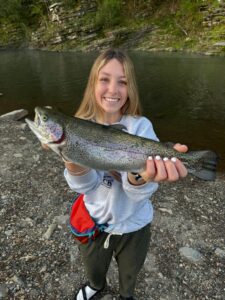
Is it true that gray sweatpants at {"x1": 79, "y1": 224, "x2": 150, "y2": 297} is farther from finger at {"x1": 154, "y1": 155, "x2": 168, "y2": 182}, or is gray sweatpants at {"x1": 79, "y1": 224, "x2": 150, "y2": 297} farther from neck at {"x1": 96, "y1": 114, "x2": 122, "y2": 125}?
neck at {"x1": 96, "y1": 114, "x2": 122, "y2": 125}

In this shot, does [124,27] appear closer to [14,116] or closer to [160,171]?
[14,116]

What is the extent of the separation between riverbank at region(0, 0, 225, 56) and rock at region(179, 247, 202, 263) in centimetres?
3826

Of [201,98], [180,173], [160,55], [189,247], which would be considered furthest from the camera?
[160,55]

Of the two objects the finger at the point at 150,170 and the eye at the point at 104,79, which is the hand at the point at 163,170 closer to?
the finger at the point at 150,170

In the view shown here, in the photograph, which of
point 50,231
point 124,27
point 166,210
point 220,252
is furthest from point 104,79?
point 124,27

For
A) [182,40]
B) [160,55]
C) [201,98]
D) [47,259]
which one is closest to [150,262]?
[47,259]

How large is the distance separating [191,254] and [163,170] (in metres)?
4.03

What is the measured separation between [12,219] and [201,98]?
1788 centimetres

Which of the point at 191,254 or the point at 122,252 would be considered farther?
the point at 191,254

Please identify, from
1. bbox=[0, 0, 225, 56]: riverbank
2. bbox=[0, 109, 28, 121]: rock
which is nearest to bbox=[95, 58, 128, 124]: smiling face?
bbox=[0, 109, 28, 121]: rock

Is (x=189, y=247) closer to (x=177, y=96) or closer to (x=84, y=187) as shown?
(x=84, y=187)

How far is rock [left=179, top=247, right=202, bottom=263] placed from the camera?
615 cm

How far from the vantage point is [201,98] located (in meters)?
→ 21.7

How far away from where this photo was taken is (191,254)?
6266 millimetres
